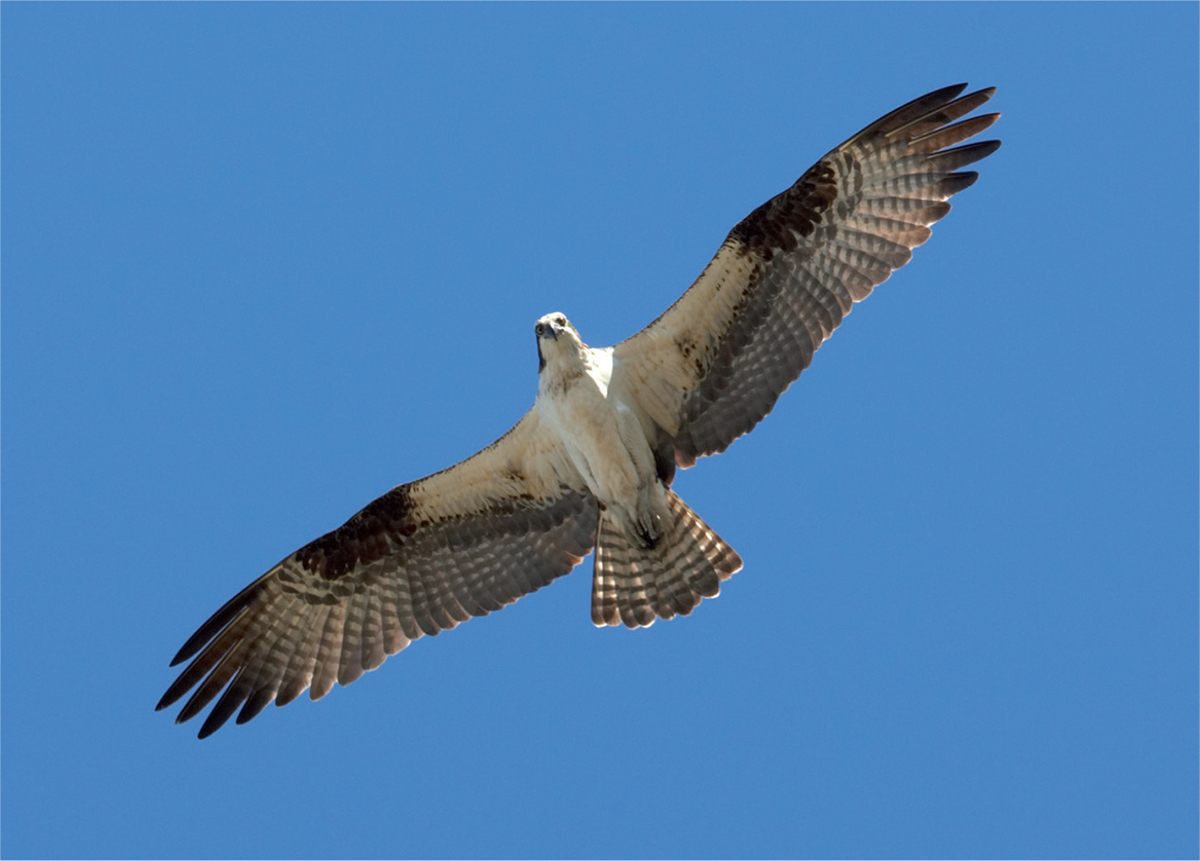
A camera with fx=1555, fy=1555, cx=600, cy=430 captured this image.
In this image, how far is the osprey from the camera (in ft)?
39.5

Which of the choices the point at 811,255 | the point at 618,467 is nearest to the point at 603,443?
the point at 618,467

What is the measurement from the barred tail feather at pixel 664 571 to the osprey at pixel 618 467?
1cm

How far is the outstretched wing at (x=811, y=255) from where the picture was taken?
472 inches

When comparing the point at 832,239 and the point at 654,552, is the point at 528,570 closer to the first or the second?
the point at 654,552

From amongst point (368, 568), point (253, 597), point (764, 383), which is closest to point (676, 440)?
point (764, 383)

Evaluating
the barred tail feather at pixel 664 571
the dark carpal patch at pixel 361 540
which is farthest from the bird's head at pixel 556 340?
the dark carpal patch at pixel 361 540

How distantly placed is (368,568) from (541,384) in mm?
2397

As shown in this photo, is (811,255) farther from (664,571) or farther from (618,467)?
(664,571)

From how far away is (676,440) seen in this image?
41.5 feet

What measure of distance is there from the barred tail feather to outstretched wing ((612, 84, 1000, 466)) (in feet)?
3.32

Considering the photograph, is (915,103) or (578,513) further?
(578,513)

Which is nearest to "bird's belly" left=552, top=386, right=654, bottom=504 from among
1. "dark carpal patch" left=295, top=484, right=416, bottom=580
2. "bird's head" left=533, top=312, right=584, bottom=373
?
"bird's head" left=533, top=312, right=584, bottom=373

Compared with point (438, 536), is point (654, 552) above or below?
below

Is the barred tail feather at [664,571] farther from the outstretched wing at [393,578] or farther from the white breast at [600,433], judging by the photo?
the outstretched wing at [393,578]
